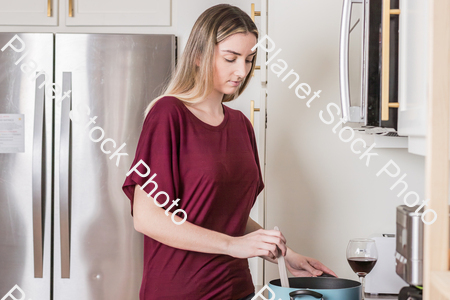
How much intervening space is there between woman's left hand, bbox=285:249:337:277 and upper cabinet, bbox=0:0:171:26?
140 cm

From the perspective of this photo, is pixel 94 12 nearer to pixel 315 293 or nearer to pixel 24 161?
pixel 24 161

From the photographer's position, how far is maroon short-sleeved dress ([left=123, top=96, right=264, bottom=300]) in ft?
3.35

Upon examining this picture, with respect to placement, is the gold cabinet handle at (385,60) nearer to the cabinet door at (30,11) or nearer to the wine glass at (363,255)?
the wine glass at (363,255)

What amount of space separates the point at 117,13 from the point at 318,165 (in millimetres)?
1266

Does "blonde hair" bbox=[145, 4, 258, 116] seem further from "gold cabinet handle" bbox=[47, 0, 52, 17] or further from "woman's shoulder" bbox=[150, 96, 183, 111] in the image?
"gold cabinet handle" bbox=[47, 0, 52, 17]

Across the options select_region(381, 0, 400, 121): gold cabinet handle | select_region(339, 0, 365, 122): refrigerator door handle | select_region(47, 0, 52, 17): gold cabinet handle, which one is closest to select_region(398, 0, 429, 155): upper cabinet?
select_region(381, 0, 400, 121): gold cabinet handle

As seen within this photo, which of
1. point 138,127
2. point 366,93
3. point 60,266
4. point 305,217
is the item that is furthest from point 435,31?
point 60,266

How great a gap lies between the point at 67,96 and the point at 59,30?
0.39 meters

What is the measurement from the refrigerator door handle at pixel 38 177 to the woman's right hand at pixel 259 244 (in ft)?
4.10

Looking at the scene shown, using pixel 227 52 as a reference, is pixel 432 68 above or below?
below

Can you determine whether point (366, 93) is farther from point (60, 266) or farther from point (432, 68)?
point (60, 266)

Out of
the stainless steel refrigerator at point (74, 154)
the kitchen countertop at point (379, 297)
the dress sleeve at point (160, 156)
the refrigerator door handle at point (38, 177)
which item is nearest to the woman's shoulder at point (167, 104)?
the dress sleeve at point (160, 156)

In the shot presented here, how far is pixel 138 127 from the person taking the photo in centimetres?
197

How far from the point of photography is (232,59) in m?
1.14
